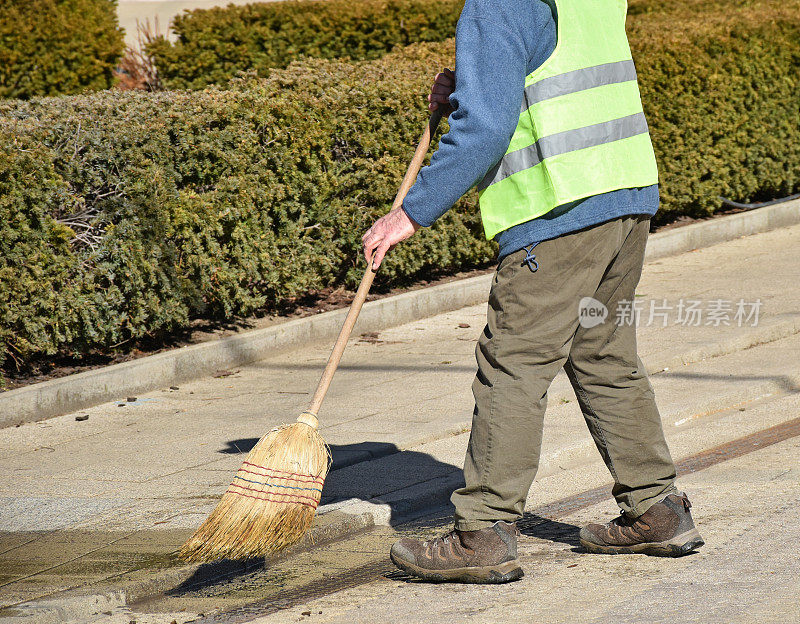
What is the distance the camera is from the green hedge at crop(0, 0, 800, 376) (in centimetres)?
668

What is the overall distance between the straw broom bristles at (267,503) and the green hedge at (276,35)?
11001 mm

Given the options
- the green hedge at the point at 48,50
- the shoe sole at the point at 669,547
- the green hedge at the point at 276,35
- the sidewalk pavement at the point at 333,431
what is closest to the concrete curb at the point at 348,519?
the sidewalk pavement at the point at 333,431

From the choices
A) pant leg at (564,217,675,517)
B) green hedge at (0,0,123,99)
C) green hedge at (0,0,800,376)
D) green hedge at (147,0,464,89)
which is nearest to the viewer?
pant leg at (564,217,675,517)

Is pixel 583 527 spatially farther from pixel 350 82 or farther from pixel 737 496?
pixel 350 82

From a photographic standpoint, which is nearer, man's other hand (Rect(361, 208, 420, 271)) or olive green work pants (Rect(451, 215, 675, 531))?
olive green work pants (Rect(451, 215, 675, 531))

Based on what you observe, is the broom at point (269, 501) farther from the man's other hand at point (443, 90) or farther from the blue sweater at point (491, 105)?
the man's other hand at point (443, 90)

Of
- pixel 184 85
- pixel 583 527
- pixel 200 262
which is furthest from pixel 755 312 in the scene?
pixel 184 85

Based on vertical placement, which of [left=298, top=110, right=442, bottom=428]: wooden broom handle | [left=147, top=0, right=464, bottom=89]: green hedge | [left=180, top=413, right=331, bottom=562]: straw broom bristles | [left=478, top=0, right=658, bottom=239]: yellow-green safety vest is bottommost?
[left=180, top=413, right=331, bottom=562]: straw broom bristles

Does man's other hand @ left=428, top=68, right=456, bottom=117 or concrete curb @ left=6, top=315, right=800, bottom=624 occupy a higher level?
man's other hand @ left=428, top=68, right=456, bottom=117

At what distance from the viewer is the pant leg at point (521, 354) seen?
12.3 feet

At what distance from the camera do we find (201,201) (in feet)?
24.3

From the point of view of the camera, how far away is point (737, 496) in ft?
15.8

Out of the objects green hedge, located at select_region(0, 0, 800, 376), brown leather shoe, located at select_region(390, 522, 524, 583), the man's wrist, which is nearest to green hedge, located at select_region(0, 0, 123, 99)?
green hedge, located at select_region(0, 0, 800, 376)

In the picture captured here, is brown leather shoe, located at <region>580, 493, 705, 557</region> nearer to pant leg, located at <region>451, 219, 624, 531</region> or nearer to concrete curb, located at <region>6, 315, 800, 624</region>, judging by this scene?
pant leg, located at <region>451, 219, 624, 531</region>
